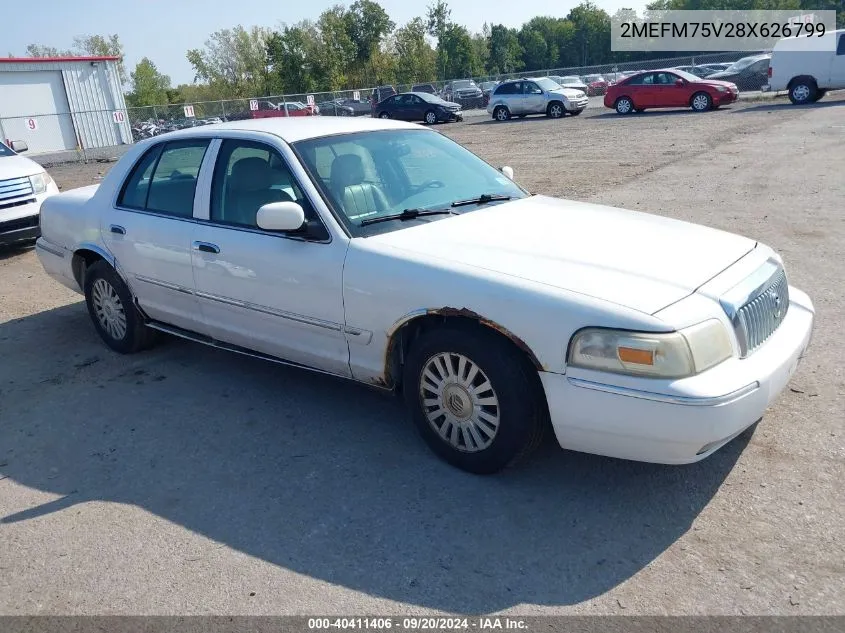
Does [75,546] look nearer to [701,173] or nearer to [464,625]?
[464,625]

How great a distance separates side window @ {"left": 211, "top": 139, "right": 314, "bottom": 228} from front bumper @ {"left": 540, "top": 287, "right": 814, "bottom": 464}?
6.64 ft

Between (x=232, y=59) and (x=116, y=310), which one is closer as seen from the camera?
(x=116, y=310)

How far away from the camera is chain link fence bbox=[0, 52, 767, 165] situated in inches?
1268

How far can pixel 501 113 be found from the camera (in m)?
30.1

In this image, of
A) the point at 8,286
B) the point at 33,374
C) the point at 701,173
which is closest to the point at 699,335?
the point at 33,374

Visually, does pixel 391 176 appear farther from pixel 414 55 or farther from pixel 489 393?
pixel 414 55

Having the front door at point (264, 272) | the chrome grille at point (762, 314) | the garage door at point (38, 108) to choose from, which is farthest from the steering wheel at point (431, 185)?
the garage door at point (38, 108)

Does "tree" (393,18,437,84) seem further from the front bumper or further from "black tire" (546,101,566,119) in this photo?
the front bumper

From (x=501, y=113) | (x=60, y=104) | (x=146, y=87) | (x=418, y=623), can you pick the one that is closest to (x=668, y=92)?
(x=501, y=113)

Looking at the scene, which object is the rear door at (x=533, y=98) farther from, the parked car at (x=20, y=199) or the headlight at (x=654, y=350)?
the headlight at (x=654, y=350)

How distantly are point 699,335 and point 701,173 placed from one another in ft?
33.9

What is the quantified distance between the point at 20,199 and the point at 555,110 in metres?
23.0

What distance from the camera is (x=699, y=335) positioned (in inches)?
122

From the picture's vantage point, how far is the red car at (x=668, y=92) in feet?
82.9
